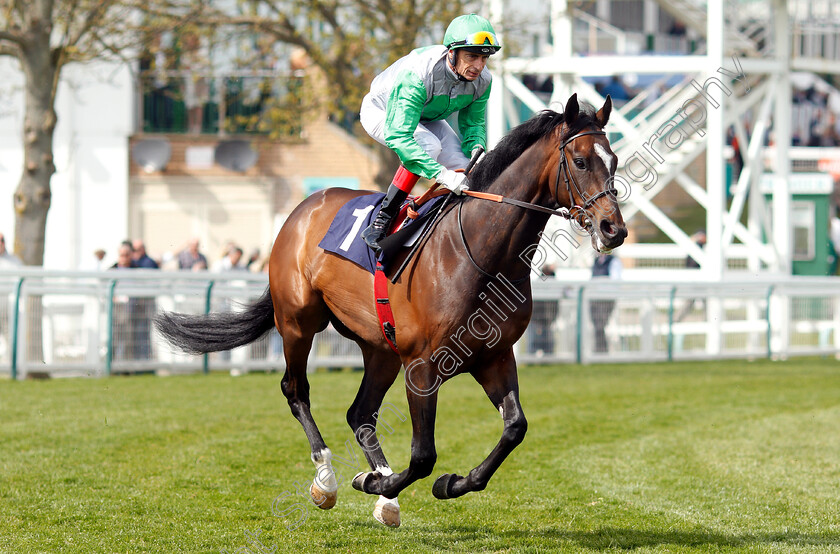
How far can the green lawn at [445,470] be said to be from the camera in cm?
510

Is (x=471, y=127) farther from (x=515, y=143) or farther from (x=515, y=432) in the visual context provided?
(x=515, y=432)

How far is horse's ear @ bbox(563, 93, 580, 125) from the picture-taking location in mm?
4414

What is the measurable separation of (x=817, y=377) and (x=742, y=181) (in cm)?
424

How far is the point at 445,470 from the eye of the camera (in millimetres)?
6852

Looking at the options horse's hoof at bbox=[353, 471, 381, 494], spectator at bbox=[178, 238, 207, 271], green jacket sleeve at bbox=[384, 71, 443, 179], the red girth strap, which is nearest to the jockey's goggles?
green jacket sleeve at bbox=[384, 71, 443, 179]

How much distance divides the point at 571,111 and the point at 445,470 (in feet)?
10.3

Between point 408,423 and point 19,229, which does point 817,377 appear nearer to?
point 408,423

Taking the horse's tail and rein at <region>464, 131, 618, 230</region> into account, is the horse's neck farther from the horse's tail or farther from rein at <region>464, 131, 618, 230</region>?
the horse's tail

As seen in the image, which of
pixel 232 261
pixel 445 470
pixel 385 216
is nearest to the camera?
pixel 385 216

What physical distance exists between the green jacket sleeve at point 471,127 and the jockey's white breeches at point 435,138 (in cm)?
5

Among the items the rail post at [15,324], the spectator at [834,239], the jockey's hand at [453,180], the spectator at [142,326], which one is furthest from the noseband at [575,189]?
the spectator at [834,239]

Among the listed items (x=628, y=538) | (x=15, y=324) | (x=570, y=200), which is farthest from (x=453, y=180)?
(x=15, y=324)

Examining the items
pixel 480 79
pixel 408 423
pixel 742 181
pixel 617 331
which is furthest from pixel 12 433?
pixel 742 181

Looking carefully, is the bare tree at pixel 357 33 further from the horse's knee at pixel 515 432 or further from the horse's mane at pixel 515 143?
the horse's knee at pixel 515 432
